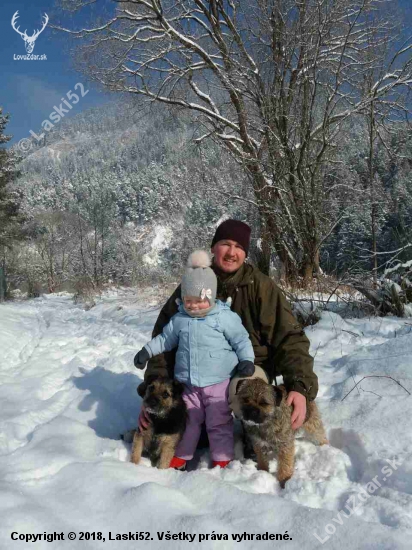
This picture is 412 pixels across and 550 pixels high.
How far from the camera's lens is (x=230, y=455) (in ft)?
9.64

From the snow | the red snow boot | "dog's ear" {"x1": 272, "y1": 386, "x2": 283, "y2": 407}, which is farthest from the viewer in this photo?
the snow

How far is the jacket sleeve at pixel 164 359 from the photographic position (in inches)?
127

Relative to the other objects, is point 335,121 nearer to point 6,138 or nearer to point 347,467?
point 347,467

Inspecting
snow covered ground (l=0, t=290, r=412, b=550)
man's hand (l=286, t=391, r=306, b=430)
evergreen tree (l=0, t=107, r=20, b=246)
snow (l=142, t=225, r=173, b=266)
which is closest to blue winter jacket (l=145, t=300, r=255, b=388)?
man's hand (l=286, t=391, r=306, b=430)

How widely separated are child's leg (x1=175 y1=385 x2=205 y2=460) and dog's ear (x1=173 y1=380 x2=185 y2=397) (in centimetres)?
7

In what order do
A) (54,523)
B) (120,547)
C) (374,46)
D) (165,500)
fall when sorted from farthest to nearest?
(374,46) → (165,500) → (54,523) → (120,547)

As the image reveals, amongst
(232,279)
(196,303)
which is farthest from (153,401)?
(232,279)

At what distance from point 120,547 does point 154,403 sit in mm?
1043

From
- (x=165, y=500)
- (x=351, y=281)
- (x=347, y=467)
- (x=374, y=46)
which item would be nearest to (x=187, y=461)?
(x=165, y=500)

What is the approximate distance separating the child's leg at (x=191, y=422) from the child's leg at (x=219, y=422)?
0.06 meters

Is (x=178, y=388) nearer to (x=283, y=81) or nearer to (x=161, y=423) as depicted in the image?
(x=161, y=423)

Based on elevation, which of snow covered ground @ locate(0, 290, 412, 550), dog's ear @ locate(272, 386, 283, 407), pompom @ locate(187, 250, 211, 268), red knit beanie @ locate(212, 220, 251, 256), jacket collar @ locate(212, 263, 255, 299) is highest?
red knit beanie @ locate(212, 220, 251, 256)

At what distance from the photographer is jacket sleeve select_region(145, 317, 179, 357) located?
10.5 ft

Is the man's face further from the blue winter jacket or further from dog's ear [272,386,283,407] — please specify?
dog's ear [272,386,283,407]
